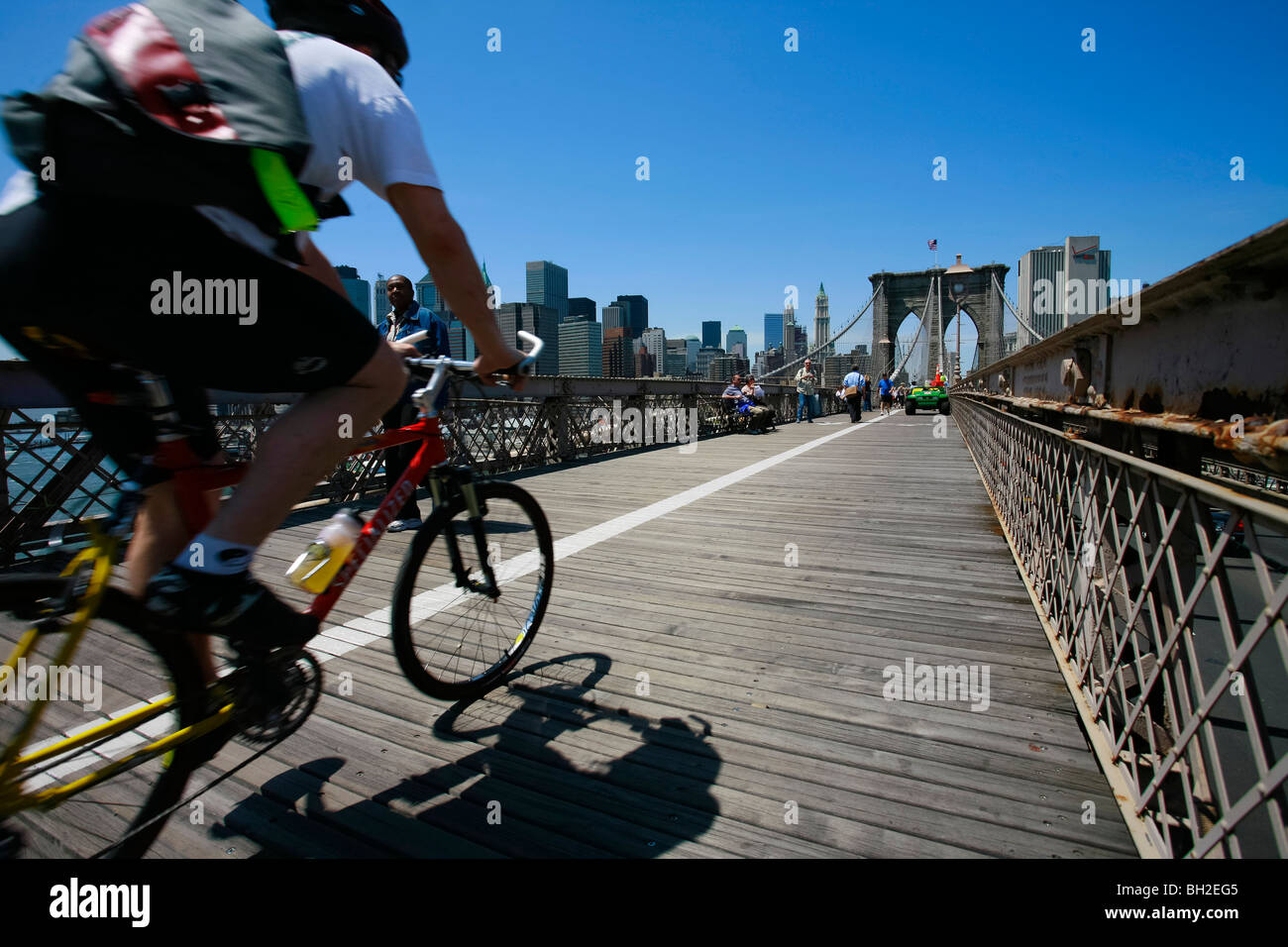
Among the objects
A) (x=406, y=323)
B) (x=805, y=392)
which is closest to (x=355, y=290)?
(x=406, y=323)

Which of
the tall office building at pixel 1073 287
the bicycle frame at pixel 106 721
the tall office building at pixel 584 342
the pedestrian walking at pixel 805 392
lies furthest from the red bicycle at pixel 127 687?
the tall office building at pixel 584 342

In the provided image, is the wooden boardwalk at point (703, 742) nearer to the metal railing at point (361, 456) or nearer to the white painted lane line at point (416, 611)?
the white painted lane line at point (416, 611)

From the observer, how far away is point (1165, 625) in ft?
6.07

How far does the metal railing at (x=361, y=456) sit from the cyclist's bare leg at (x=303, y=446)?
4.2 inches

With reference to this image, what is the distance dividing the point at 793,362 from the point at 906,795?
5137 cm

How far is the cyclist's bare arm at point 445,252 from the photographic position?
153 centimetres

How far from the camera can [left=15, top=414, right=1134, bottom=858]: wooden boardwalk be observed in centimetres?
166

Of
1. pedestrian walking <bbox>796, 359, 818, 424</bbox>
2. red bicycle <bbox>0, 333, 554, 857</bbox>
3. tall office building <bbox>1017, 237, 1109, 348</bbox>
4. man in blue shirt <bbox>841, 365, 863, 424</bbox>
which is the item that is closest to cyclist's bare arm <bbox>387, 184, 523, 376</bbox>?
red bicycle <bbox>0, 333, 554, 857</bbox>

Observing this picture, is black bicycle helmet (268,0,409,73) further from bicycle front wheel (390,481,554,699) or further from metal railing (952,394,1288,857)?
metal railing (952,394,1288,857)

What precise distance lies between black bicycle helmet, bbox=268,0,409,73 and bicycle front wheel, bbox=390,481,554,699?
1.29m

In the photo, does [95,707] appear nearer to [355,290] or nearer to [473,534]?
[473,534]

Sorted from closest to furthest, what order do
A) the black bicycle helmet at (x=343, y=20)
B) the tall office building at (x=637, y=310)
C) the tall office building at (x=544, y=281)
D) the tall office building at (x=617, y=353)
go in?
the black bicycle helmet at (x=343, y=20) < the tall office building at (x=617, y=353) < the tall office building at (x=544, y=281) < the tall office building at (x=637, y=310)
